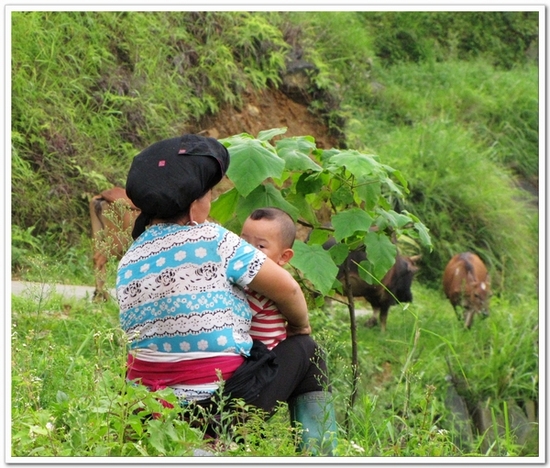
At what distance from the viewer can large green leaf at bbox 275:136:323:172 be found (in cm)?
421

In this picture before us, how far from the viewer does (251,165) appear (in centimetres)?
395

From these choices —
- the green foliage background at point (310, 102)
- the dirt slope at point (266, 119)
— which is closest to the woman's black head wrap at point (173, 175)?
the green foliage background at point (310, 102)

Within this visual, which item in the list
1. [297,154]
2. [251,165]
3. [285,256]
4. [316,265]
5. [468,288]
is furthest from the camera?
[468,288]

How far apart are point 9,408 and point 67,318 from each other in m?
3.19

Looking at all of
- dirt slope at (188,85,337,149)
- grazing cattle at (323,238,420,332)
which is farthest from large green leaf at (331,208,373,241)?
dirt slope at (188,85,337,149)

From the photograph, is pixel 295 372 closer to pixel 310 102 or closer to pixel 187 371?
pixel 187 371

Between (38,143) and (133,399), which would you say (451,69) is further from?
(133,399)

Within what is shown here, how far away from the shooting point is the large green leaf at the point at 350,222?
4.23 m

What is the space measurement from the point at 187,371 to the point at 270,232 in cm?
67

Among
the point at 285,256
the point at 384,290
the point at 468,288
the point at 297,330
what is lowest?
the point at 468,288

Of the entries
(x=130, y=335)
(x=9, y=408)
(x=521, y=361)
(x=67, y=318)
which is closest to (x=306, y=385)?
(x=130, y=335)

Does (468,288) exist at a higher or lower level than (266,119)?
lower

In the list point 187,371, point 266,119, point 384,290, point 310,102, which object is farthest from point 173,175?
point 310,102

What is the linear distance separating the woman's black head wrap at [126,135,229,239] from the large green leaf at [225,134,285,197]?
62cm
